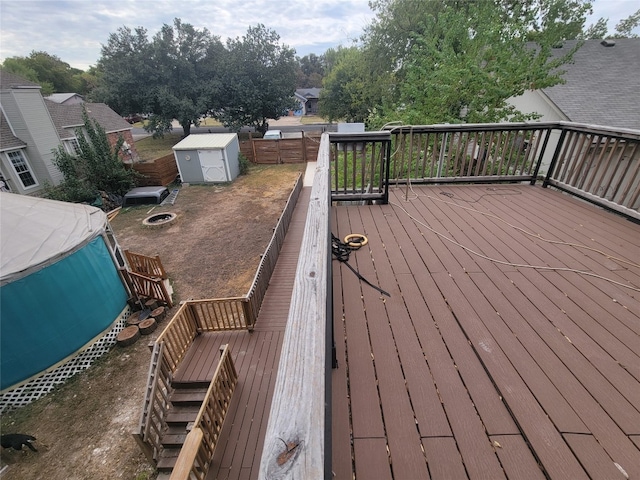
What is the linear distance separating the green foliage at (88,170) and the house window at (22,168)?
1.41m

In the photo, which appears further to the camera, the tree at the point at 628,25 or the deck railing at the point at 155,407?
the tree at the point at 628,25

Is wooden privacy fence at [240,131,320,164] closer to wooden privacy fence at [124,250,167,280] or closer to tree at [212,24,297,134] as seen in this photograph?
tree at [212,24,297,134]

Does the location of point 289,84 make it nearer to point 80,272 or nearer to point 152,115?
point 152,115

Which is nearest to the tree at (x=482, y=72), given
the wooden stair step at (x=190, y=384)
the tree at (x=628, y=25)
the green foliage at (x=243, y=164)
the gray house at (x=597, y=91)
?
the gray house at (x=597, y=91)

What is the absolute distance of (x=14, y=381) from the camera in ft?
17.2

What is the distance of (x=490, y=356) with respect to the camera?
1692mm

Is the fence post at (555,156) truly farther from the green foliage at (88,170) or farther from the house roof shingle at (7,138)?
the house roof shingle at (7,138)

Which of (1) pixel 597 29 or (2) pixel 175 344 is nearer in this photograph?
(2) pixel 175 344

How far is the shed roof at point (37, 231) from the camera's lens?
5.35m

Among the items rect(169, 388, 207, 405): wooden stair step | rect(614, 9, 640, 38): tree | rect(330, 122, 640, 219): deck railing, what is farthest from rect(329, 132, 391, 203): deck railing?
rect(614, 9, 640, 38): tree

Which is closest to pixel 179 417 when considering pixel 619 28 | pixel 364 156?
pixel 364 156

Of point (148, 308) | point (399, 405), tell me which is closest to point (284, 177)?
point (148, 308)

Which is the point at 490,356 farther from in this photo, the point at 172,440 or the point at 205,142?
the point at 205,142

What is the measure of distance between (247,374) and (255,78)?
79.5 feet
